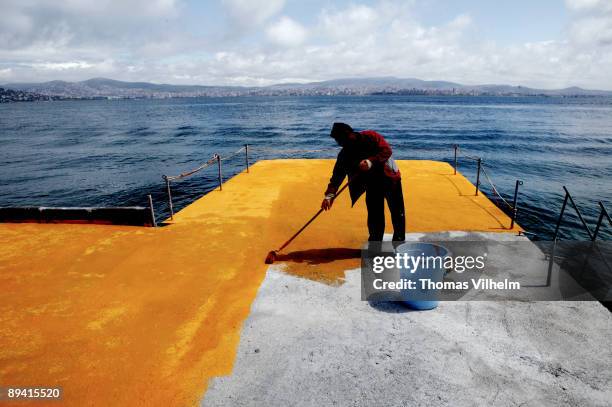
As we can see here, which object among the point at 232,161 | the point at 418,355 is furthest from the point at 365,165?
the point at 232,161

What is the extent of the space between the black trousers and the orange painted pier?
0.70 m

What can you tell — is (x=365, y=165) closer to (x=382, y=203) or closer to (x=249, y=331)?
(x=382, y=203)

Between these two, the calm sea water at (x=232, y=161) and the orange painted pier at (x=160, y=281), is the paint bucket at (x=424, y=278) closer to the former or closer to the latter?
the orange painted pier at (x=160, y=281)

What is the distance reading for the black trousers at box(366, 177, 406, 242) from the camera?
16.7 ft

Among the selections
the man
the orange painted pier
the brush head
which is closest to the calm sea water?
the orange painted pier

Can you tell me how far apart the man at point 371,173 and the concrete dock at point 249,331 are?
0.95 meters

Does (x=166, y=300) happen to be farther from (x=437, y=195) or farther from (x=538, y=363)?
(x=437, y=195)

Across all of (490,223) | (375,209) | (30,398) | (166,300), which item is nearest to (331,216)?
(375,209)

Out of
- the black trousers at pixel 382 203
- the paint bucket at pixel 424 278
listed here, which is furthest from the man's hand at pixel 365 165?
the paint bucket at pixel 424 278

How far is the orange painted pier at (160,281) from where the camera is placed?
349 centimetres

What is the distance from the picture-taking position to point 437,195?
888 centimetres

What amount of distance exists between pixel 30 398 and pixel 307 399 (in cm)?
246

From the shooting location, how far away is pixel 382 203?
5.22m

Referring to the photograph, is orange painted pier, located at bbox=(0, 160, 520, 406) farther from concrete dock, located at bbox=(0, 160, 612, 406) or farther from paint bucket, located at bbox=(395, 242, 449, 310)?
paint bucket, located at bbox=(395, 242, 449, 310)
